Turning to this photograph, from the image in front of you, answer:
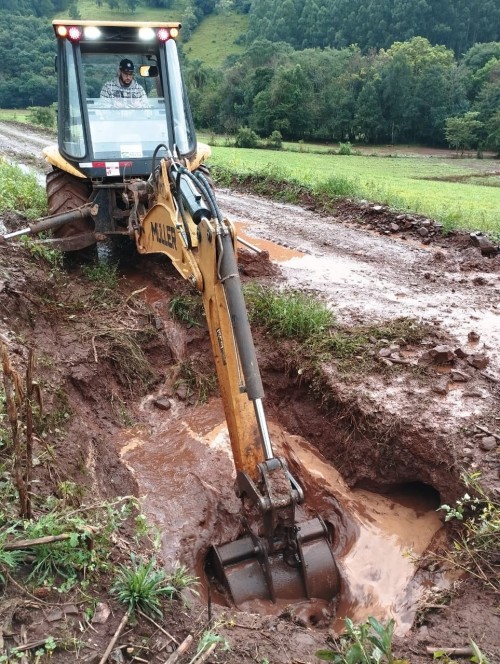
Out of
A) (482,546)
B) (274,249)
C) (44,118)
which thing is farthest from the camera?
(44,118)

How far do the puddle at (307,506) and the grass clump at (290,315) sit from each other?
36.2 inches

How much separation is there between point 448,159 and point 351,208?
1159 inches

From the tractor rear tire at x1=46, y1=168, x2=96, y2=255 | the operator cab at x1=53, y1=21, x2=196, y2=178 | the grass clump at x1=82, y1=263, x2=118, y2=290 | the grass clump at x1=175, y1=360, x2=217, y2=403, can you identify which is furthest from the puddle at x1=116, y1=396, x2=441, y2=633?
the operator cab at x1=53, y1=21, x2=196, y2=178

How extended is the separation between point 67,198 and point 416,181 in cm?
1797

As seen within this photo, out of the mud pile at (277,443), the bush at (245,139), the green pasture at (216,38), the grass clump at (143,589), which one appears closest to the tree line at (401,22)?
the green pasture at (216,38)

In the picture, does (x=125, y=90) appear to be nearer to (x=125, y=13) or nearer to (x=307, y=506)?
(x=307, y=506)

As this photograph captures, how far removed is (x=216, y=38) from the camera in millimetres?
82438

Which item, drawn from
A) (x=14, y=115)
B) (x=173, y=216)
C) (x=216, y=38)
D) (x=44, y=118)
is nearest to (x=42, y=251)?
(x=173, y=216)

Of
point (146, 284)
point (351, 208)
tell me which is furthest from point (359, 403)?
point (351, 208)

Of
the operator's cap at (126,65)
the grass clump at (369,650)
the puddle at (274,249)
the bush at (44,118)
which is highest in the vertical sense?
the bush at (44,118)

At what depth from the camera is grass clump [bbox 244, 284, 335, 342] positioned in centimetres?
533

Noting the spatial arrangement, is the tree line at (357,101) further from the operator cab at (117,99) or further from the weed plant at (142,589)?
the weed plant at (142,589)

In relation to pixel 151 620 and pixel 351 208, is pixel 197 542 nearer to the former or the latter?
pixel 151 620

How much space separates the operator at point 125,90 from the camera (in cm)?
625
